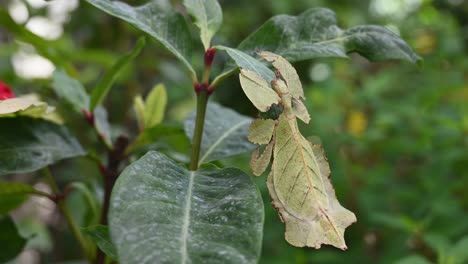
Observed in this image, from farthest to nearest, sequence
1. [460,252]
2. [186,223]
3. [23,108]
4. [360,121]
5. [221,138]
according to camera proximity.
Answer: [360,121]
[460,252]
[221,138]
[23,108]
[186,223]

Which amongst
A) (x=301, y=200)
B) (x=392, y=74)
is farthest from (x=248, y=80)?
(x=392, y=74)

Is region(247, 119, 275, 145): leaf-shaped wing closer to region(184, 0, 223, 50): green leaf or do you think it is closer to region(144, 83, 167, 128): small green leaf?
region(184, 0, 223, 50): green leaf

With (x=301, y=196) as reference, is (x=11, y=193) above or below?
below

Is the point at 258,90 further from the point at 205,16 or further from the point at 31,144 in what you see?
the point at 31,144

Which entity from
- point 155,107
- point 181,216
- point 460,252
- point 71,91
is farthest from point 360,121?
point 181,216

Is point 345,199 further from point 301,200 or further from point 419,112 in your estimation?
point 301,200

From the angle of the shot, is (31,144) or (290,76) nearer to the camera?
(290,76)

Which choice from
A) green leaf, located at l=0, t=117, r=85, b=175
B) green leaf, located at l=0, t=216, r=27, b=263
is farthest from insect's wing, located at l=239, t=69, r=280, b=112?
green leaf, located at l=0, t=216, r=27, b=263
